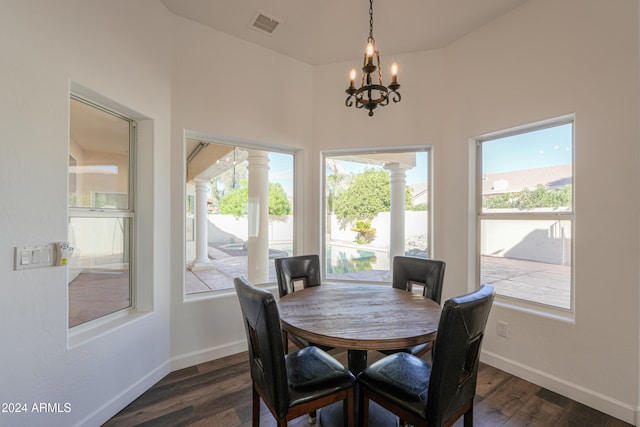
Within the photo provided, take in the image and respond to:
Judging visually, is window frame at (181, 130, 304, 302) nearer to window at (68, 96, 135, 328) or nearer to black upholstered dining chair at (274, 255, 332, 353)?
window at (68, 96, 135, 328)

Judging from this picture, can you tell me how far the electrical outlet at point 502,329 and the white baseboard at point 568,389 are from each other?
209 mm

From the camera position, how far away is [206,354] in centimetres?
266

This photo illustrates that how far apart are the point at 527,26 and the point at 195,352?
4.10 meters

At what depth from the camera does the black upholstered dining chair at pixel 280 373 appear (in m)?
1.31

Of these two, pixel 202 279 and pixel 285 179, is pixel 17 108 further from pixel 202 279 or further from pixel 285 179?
pixel 285 179

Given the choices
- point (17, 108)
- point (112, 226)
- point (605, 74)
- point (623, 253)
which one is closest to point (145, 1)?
point (17, 108)

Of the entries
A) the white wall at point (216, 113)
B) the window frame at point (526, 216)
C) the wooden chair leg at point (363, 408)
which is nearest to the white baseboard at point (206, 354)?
the white wall at point (216, 113)

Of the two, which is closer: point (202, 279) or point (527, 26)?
point (527, 26)

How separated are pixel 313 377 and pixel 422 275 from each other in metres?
1.34

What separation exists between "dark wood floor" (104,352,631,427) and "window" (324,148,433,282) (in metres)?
1.45

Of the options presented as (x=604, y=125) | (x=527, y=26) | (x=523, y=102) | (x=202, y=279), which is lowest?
(x=202, y=279)

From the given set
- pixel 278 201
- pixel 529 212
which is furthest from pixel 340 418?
pixel 529 212

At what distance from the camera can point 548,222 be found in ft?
7.86

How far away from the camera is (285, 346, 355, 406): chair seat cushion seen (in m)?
1.43
